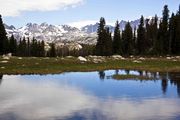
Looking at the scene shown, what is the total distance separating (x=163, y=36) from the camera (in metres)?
134

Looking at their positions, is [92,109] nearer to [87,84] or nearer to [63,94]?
[63,94]

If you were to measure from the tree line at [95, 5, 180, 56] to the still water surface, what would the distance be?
7779cm

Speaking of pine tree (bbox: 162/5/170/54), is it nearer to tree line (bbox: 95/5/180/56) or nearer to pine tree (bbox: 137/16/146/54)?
tree line (bbox: 95/5/180/56)

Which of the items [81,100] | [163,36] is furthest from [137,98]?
[163,36]

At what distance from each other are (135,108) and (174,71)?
38.3 metres

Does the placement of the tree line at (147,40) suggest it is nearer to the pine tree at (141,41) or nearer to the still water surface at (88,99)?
the pine tree at (141,41)

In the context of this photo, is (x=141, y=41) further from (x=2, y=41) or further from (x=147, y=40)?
(x=2, y=41)

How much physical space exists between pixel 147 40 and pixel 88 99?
4537 inches

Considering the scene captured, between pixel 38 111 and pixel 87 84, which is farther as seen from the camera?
pixel 87 84

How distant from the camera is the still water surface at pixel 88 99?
27703 mm

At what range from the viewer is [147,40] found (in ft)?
487

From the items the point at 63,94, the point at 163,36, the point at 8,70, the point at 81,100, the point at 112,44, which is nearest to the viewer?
the point at 81,100

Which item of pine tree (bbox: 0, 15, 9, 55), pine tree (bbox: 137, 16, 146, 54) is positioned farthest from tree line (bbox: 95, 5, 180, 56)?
pine tree (bbox: 0, 15, 9, 55)

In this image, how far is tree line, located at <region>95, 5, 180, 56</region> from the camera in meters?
130
